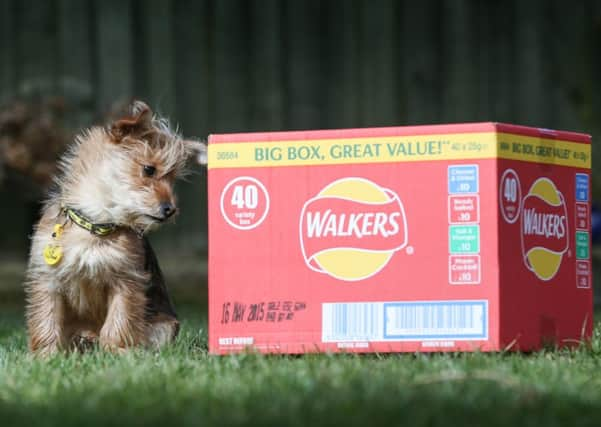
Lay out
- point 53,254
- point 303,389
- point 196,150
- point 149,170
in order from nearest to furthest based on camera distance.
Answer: point 303,389
point 53,254
point 149,170
point 196,150

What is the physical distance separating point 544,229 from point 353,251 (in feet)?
2.29

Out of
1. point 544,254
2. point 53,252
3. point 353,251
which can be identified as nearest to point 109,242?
point 53,252

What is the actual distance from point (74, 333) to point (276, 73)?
15.4ft

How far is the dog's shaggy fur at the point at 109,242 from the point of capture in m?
4.52

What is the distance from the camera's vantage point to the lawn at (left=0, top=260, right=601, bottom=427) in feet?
9.59

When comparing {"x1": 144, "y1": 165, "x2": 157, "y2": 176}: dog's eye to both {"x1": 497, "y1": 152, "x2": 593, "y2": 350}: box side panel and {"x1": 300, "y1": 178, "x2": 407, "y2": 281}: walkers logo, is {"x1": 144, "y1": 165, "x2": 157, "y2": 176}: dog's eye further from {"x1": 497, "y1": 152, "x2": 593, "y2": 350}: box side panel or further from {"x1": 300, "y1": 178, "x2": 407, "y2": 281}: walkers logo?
{"x1": 497, "y1": 152, "x2": 593, "y2": 350}: box side panel

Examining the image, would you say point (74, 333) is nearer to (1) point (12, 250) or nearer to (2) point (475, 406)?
(2) point (475, 406)

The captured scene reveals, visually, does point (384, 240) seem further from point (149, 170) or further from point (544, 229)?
point (149, 170)

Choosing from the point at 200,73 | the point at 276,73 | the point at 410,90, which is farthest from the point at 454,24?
the point at 200,73

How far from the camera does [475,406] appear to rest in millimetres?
3055

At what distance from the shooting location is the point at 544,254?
4148 millimetres

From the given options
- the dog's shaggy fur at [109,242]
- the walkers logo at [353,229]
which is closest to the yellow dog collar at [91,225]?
the dog's shaggy fur at [109,242]

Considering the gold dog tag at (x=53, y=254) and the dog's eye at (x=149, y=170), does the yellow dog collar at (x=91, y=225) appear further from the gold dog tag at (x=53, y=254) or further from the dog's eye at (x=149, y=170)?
the dog's eye at (x=149, y=170)

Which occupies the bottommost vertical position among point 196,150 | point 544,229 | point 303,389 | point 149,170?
point 303,389
